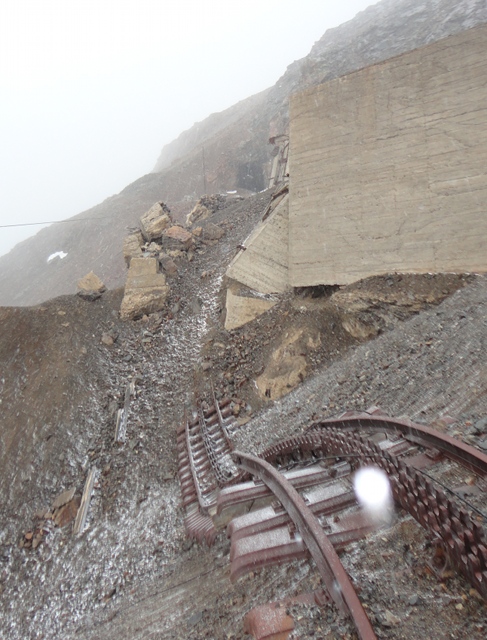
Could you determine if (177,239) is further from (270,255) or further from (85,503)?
(85,503)

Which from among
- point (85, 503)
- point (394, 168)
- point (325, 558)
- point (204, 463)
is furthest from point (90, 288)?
point (325, 558)

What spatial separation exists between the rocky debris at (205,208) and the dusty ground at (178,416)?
8.30 m

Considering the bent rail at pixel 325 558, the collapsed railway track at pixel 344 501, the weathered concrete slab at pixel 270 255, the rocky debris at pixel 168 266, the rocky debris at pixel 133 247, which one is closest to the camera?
the bent rail at pixel 325 558

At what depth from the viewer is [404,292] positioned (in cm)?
741

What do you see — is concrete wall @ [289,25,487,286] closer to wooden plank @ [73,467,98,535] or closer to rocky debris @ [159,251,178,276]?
rocky debris @ [159,251,178,276]

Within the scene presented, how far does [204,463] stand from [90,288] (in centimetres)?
822

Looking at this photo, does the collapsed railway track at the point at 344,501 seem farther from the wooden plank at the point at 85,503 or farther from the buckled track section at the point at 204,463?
the wooden plank at the point at 85,503

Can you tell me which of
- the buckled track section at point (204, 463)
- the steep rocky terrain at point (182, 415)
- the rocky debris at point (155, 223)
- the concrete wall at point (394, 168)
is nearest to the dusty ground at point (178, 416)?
the steep rocky terrain at point (182, 415)

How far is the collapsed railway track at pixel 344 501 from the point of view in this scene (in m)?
1.98

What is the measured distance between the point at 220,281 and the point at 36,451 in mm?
7227

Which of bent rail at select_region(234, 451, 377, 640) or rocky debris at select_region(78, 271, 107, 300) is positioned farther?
rocky debris at select_region(78, 271, 107, 300)

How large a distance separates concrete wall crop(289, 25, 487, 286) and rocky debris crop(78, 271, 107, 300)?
23.2 feet

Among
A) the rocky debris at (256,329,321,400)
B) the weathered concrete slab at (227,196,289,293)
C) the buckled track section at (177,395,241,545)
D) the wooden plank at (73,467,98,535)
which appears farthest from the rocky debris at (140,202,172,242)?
the wooden plank at (73,467,98,535)

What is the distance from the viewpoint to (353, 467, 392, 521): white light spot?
2607mm
